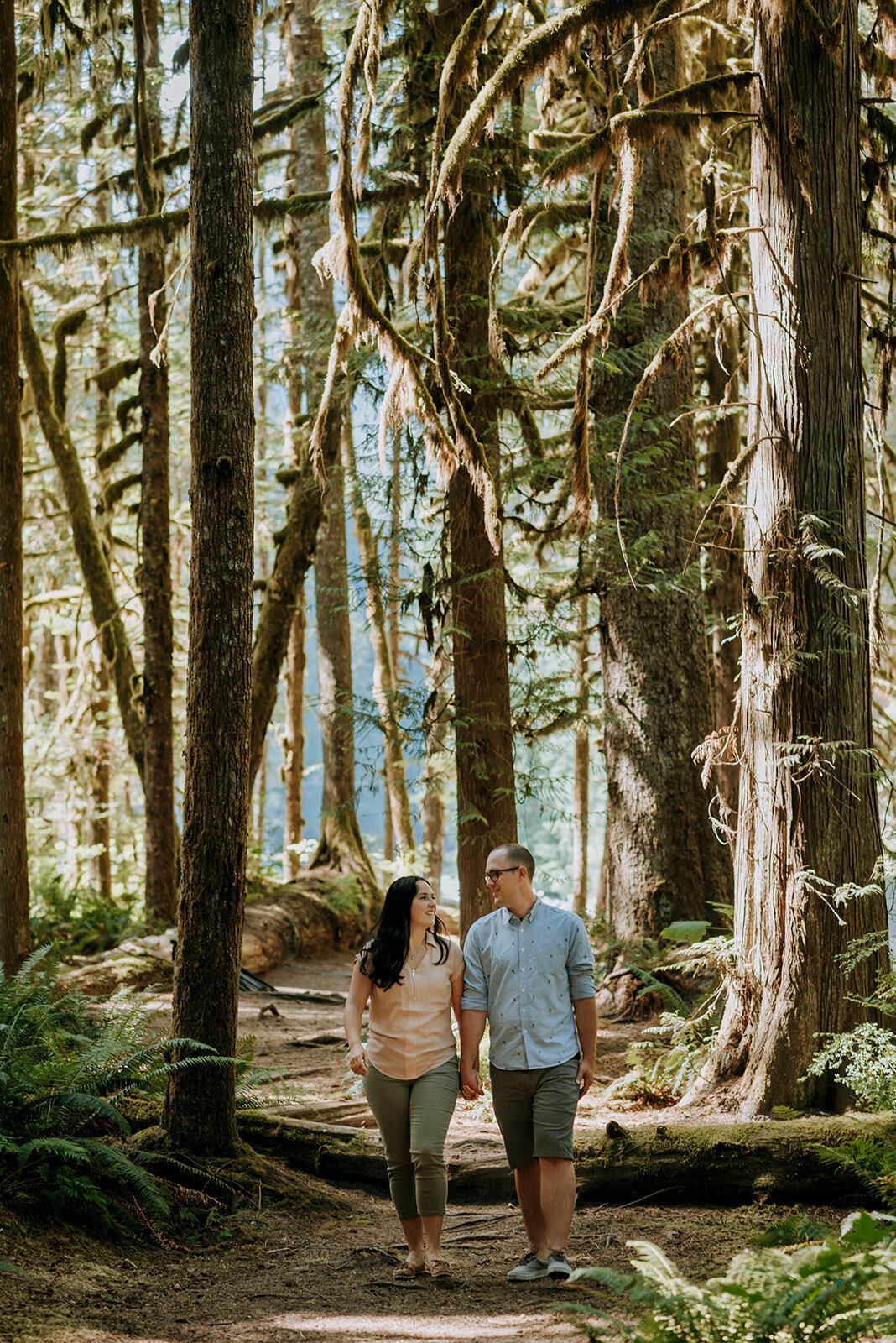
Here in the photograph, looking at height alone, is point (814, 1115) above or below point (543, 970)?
below

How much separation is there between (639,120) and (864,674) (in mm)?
3710

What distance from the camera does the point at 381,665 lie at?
20000mm

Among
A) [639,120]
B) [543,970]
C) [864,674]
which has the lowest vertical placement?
[543,970]

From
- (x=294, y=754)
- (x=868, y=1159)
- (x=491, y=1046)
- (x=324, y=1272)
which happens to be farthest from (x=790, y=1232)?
(x=294, y=754)

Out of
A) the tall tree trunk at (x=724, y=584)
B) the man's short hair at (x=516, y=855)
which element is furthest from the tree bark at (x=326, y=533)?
the man's short hair at (x=516, y=855)

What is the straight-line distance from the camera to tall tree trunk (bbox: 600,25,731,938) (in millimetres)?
10055

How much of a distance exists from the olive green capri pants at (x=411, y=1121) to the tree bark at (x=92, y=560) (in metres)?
11.0

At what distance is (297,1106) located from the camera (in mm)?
7508

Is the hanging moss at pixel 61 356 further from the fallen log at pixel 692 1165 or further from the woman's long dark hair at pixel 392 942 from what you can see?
the woman's long dark hair at pixel 392 942

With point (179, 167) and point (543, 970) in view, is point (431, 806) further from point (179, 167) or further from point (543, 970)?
point (543, 970)

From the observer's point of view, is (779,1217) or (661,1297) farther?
(779,1217)

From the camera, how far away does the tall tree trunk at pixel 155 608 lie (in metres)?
14.6

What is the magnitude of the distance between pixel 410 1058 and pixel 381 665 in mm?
15194

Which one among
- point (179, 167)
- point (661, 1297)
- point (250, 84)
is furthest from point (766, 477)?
point (179, 167)
